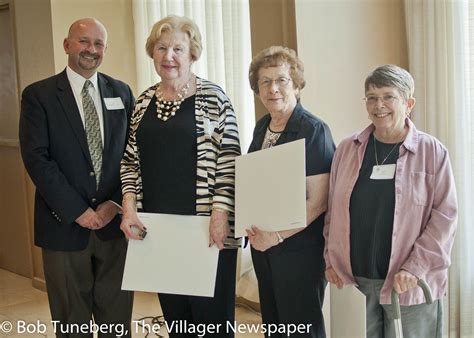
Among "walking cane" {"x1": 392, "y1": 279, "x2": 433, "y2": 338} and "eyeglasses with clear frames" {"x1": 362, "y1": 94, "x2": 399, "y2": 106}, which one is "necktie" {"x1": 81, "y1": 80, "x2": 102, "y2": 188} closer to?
"eyeglasses with clear frames" {"x1": 362, "y1": 94, "x2": 399, "y2": 106}

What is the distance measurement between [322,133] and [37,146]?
4.07ft

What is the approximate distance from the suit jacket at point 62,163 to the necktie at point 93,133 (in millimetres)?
22

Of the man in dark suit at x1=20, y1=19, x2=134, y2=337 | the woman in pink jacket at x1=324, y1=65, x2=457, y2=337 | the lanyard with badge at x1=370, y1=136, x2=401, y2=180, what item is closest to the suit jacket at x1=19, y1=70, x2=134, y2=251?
the man in dark suit at x1=20, y1=19, x2=134, y2=337

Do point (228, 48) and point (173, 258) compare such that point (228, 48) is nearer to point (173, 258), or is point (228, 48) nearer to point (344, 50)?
point (344, 50)

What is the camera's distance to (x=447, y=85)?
315 cm

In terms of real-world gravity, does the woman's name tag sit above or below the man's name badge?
below

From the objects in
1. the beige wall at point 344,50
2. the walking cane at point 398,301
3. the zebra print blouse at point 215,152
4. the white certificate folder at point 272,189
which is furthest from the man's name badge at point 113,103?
the walking cane at point 398,301

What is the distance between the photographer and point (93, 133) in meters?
2.72

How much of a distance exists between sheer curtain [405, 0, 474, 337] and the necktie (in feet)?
5.49

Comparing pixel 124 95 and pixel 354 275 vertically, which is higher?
pixel 124 95

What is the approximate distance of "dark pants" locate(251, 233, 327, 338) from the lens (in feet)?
7.41

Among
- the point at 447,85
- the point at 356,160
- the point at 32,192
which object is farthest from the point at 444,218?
the point at 32,192

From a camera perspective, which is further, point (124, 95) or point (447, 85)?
point (447, 85)

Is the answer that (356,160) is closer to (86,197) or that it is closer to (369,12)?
(86,197)
